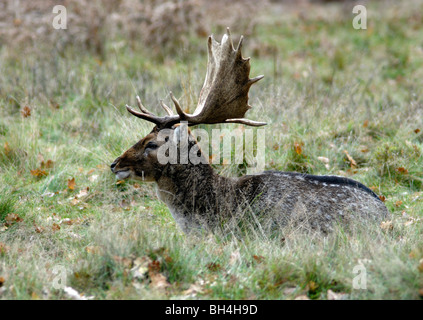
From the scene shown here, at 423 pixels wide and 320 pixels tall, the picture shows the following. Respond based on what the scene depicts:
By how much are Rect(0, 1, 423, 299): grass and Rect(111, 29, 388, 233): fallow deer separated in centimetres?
29

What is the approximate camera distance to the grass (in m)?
4.72

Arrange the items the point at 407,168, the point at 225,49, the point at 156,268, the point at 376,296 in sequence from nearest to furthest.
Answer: the point at 376,296 → the point at 156,268 → the point at 225,49 → the point at 407,168

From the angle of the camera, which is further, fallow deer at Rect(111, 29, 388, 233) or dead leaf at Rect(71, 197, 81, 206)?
dead leaf at Rect(71, 197, 81, 206)

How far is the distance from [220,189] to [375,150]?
10.7ft

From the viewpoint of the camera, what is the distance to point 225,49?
621 cm

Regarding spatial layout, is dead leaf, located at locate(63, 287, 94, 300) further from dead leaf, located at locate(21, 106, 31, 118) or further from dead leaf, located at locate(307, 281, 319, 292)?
dead leaf, located at locate(21, 106, 31, 118)

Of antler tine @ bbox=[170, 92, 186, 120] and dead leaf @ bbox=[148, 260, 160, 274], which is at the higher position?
antler tine @ bbox=[170, 92, 186, 120]

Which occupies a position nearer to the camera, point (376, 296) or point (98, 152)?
point (376, 296)

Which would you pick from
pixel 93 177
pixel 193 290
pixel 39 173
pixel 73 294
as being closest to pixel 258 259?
pixel 193 290

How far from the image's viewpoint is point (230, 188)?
6.27m

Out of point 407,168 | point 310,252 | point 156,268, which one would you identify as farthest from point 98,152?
point 407,168

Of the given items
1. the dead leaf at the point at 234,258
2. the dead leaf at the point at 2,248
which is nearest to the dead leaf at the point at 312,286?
the dead leaf at the point at 234,258

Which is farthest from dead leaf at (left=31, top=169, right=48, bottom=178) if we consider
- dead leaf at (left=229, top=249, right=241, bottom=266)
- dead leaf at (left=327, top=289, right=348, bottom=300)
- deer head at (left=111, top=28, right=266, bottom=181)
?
dead leaf at (left=327, top=289, right=348, bottom=300)
